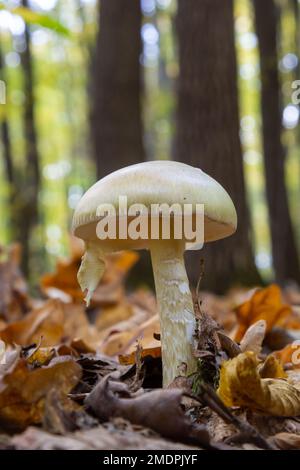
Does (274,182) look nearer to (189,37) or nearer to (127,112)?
(127,112)

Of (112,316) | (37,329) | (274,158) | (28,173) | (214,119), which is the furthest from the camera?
(28,173)

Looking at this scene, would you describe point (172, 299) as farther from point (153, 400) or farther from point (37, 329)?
point (37, 329)

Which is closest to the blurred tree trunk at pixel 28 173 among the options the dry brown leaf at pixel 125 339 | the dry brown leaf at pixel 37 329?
the dry brown leaf at pixel 37 329

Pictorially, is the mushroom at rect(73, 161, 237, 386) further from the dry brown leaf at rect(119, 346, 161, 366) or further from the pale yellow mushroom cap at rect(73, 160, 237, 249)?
the dry brown leaf at rect(119, 346, 161, 366)

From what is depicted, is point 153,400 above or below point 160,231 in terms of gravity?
below

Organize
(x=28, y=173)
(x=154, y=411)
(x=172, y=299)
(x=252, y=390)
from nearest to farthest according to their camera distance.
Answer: (x=154, y=411) < (x=252, y=390) < (x=172, y=299) < (x=28, y=173)

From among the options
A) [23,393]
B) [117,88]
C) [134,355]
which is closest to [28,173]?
[117,88]

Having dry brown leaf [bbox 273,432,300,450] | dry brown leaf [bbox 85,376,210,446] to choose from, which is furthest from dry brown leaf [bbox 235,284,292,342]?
dry brown leaf [bbox 85,376,210,446]
